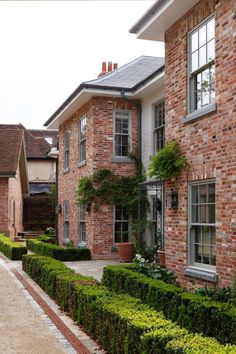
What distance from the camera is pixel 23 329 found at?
7895 mm

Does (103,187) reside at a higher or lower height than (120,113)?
lower

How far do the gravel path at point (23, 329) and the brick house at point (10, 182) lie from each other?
16.7 meters

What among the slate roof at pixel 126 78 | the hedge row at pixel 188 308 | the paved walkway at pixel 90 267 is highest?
the slate roof at pixel 126 78

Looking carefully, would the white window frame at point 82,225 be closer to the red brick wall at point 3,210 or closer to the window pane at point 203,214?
the red brick wall at point 3,210

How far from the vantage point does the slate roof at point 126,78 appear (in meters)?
17.2

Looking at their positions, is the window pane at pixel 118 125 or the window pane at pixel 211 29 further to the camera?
the window pane at pixel 118 125

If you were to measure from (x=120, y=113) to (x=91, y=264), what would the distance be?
554 cm

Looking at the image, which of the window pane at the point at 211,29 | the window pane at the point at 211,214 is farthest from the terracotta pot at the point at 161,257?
the window pane at the point at 211,29

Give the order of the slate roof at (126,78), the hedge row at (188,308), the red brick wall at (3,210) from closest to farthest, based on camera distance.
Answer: the hedge row at (188,308) → the slate roof at (126,78) → the red brick wall at (3,210)

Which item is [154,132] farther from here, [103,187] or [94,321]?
[94,321]

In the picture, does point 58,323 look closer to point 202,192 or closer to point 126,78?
point 202,192

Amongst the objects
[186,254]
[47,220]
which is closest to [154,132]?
[186,254]

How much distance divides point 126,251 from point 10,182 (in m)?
13.9

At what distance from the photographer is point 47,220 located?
120 feet
